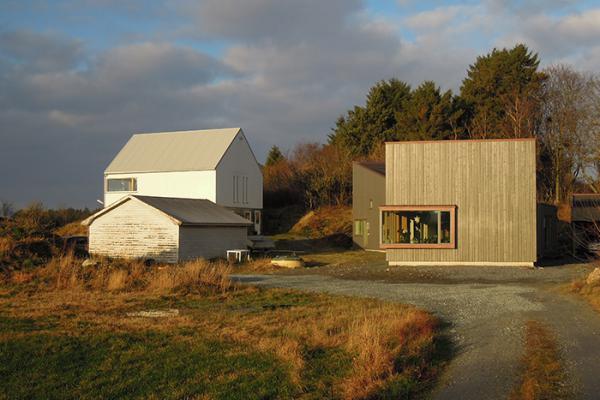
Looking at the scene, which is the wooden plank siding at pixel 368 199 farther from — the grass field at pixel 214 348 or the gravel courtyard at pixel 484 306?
the grass field at pixel 214 348

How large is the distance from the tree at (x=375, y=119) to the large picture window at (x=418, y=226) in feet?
75.9

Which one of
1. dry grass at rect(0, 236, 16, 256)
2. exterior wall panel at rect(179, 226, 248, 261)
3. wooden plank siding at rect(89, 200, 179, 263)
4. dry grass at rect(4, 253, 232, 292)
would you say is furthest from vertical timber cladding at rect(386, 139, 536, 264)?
dry grass at rect(0, 236, 16, 256)

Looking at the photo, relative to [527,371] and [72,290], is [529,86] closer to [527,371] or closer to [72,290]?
[72,290]

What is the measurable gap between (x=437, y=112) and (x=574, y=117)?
9255 mm

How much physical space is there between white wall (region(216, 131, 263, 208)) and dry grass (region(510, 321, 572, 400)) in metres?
33.7

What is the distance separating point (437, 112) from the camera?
44.6 metres

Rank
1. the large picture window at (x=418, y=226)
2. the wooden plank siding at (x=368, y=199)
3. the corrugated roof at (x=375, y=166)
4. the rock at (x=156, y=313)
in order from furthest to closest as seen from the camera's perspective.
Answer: the corrugated roof at (x=375, y=166) < the wooden plank siding at (x=368, y=199) < the large picture window at (x=418, y=226) < the rock at (x=156, y=313)

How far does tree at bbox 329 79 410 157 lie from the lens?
5016 centimetres

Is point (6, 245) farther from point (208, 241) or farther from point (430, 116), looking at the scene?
point (430, 116)

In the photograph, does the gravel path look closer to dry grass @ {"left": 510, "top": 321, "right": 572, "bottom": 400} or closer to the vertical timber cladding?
dry grass @ {"left": 510, "top": 321, "right": 572, "bottom": 400}

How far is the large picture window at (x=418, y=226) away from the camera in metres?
26.3

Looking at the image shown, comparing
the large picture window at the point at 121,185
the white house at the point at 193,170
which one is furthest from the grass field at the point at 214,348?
the large picture window at the point at 121,185

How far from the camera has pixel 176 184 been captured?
144ft

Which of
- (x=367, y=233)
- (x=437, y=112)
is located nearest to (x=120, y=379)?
(x=367, y=233)
